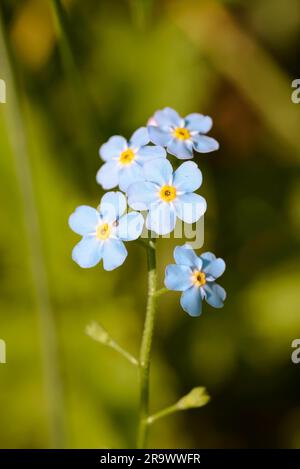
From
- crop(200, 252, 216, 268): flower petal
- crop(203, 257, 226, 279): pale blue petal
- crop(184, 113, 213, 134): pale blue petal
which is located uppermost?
crop(184, 113, 213, 134): pale blue petal

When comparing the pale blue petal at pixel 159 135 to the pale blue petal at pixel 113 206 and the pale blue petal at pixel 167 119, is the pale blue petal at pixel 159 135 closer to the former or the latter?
the pale blue petal at pixel 167 119

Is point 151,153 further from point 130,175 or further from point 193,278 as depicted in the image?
point 193,278

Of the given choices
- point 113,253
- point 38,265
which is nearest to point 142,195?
point 113,253

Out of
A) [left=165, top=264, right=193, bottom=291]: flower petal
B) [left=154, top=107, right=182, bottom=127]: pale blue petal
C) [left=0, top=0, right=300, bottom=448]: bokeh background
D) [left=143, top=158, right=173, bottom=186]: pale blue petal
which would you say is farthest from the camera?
[left=0, top=0, right=300, bottom=448]: bokeh background

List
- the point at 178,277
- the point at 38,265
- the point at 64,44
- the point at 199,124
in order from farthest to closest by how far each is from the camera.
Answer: the point at 38,265 → the point at 64,44 → the point at 199,124 → the point at 178,277

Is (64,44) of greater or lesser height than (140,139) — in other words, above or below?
above

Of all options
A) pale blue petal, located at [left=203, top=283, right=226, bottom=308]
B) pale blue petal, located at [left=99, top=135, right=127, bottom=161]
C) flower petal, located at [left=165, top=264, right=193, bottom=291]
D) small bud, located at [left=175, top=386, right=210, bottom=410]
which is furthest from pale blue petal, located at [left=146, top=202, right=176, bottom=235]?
small bud, located at [left=175, top=386, right=210, bottom=410]

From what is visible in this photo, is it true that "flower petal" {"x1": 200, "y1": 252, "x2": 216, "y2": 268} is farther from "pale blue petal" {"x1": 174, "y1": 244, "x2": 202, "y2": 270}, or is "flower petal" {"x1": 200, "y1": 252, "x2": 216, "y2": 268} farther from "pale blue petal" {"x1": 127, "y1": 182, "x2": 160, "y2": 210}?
"pale blue petal" {"x1": 127, "y1": 182, "x2": 160, "y2": 210}

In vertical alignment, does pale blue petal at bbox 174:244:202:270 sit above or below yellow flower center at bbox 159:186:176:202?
below
